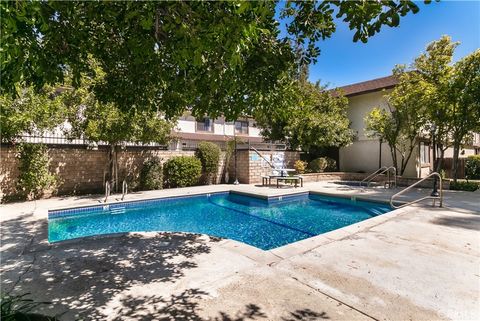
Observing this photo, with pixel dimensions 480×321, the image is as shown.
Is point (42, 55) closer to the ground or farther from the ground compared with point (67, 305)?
farther from the ground

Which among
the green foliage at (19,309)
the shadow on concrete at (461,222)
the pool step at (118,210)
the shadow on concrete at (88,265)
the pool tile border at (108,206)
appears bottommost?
the pool step at (118,210)

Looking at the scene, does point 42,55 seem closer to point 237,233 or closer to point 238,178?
point 237,233

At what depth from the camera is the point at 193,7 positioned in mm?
2107

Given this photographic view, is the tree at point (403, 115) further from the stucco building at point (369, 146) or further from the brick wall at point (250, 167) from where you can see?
the brick wall at point (250, 167)

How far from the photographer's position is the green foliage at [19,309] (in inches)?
104

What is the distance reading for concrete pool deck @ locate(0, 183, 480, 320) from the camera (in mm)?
2930

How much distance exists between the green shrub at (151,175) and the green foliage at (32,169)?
3875mm

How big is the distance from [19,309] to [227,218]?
6896mm

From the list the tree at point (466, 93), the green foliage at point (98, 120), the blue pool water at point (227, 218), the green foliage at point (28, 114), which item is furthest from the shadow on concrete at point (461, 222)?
the green foliage at point (28, 114)

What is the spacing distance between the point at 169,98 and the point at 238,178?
40.7ft

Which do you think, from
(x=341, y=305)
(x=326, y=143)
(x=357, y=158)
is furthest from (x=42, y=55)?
(x=357, y=158)

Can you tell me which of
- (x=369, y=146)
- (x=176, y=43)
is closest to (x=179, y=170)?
(x=176, y=43)

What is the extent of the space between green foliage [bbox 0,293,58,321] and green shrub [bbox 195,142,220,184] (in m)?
12.2

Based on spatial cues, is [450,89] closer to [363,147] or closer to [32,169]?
[363,147]
